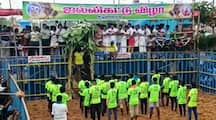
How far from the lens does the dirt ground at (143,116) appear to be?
1594 cm

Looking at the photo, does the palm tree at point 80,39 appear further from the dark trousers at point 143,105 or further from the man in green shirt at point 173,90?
the man in green shirt at point 173,90

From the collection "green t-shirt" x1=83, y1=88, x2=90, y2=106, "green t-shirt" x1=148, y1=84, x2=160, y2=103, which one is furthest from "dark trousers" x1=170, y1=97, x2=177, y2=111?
"green t-shirt" x1=83, y1=88, x2=90, y2=106

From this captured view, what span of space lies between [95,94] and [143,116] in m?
2.62

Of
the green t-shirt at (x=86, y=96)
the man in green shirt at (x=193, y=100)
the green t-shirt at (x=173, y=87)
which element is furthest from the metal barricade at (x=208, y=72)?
the green t-shirt at (x=86, y=96)

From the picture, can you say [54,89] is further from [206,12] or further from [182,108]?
[206,12]

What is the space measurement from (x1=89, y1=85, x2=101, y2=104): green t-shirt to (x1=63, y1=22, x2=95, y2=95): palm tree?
4243 millimetres

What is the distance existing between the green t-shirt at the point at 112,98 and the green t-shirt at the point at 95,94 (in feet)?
1.16

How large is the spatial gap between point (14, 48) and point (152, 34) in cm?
610

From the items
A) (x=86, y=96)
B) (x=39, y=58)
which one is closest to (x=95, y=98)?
(x=86, y=96)

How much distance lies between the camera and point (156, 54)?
20219 mm

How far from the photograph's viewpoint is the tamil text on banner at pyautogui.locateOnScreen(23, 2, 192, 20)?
→ 1820 centimetres

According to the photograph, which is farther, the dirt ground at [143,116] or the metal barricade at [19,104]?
the dirt ground at [143,116]

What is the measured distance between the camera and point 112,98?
1404cm

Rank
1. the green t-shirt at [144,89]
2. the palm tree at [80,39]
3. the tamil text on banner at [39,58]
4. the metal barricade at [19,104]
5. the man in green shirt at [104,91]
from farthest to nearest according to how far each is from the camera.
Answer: the tamil text on banner at [39,58]
the palm tree at [80,39]
the green t-shirt at [144,89]
the man in green shirt at [104,91]
the metal barricade at [19,104]
